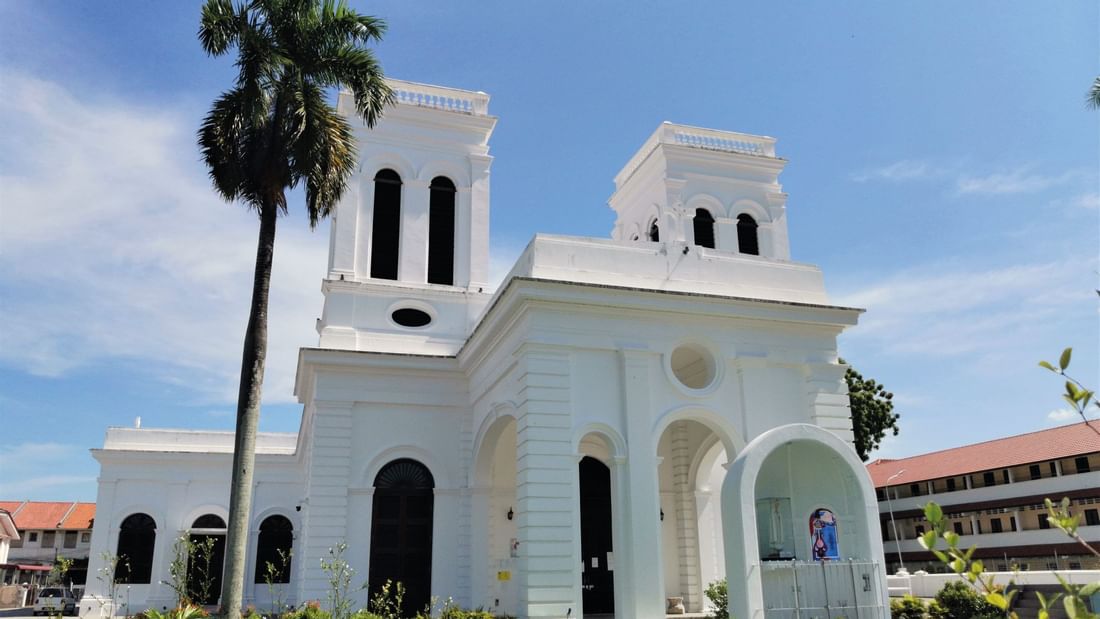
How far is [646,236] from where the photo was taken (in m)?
28.8

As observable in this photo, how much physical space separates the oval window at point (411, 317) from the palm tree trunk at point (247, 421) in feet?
24.4

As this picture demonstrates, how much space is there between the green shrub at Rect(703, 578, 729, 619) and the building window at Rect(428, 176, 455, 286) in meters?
11.2

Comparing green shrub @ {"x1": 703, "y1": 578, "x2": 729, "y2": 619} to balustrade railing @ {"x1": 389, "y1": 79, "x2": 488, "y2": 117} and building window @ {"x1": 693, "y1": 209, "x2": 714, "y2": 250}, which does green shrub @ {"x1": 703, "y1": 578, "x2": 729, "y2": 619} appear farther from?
balustrade railing @ {"x1": 389, "y1": 79, "x2": 488, "y2": 117}

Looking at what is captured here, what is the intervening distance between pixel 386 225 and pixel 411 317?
118 inches

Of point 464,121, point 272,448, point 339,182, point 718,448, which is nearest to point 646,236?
point 464,121

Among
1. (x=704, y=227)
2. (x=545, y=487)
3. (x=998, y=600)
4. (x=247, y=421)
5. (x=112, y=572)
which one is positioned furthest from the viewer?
(x=704, y=227)

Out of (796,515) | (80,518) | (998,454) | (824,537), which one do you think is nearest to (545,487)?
(796,515)

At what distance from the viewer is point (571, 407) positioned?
16.9 meters

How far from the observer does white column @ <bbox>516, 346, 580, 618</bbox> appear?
51.3 feet

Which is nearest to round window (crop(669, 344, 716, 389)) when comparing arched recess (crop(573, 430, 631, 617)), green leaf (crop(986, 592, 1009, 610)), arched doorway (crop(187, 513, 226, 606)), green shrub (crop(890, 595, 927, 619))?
arched recess (crop(573, 430, 631, 617))

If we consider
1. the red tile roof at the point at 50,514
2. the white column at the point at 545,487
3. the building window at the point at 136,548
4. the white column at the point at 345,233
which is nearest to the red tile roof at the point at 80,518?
the red tile roof at the point at 50,514

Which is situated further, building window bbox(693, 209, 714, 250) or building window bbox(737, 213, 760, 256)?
building window bbox(737, 213, 760, 256)

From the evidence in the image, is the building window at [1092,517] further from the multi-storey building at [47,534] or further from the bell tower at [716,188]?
the multi-storey building at [47,534]

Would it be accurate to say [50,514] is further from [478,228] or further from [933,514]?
[933,514]
